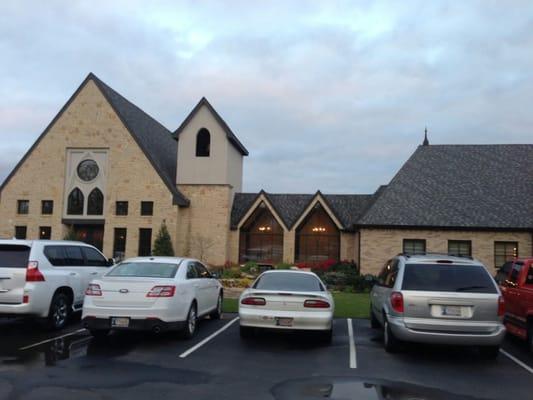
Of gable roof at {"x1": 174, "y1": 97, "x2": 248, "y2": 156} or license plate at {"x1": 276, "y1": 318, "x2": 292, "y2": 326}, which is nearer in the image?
license plate at {"x1": 276, "y1": 318, "x2": 292, "y2": 326}

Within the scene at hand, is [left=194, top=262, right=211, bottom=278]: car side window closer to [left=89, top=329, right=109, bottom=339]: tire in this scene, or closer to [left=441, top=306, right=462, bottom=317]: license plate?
[left=89, top=329, right=109, bottom=339]: tire

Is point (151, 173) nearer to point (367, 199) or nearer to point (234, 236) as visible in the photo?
point (234, 236)

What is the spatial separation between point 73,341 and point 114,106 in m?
21.9

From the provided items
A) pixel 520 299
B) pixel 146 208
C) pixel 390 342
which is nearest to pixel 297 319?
pixel 390 342

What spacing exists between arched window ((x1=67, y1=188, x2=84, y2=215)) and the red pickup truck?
24.9 meters

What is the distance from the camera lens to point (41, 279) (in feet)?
34.0

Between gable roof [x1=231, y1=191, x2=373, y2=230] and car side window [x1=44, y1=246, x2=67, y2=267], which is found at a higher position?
gable roof [x1=231, y1=191, x2=373, y2=230]

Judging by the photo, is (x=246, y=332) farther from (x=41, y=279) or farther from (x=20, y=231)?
(x=20, y=231)

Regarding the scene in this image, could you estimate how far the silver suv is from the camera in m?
8.16

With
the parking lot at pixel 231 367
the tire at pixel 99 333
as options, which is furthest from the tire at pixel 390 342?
the tire at pixel 99 333

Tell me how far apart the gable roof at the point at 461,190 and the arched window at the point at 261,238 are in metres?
6.73

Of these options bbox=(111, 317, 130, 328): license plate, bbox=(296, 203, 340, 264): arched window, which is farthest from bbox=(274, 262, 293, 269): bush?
bbox=(111, 317, 130, 328): license plate

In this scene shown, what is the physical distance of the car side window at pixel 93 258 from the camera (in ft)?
41.8

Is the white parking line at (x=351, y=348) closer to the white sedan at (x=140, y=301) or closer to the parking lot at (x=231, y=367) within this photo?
the parking lot at (x=231, y=367)
